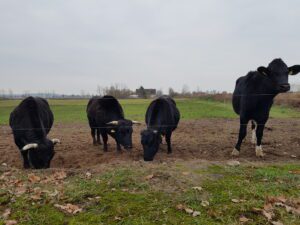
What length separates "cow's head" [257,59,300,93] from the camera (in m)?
8.09

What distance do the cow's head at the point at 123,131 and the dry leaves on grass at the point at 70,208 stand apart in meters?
5.16

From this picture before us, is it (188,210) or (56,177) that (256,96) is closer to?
(188,210)

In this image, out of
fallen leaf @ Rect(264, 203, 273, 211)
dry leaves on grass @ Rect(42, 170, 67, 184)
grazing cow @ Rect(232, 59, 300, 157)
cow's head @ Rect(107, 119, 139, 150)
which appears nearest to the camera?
fallen leaf @ Rect(264, 203, 273, 211)

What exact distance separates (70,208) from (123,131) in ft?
18.0

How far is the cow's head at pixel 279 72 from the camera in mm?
8086

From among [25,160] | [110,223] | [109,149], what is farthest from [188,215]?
[109,149]

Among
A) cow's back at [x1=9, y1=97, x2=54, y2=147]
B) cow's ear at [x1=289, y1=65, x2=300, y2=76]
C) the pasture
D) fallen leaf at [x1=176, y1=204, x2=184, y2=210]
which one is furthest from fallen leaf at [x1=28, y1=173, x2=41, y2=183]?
cow's ear at [x1=289, y1=65, x2=300, y2=76]

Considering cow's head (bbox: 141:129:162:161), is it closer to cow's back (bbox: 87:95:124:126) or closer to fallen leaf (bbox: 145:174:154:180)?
cow's back (bbox: 87:95:124:126)

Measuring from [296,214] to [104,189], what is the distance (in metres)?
2.83

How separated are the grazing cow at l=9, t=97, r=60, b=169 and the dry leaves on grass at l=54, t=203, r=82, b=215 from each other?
3.46 m

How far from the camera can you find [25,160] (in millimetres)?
7914

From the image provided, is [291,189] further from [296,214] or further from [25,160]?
[25,160]

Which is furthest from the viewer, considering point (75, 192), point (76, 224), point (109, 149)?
point (109, 149)

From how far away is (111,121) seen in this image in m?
10.4
